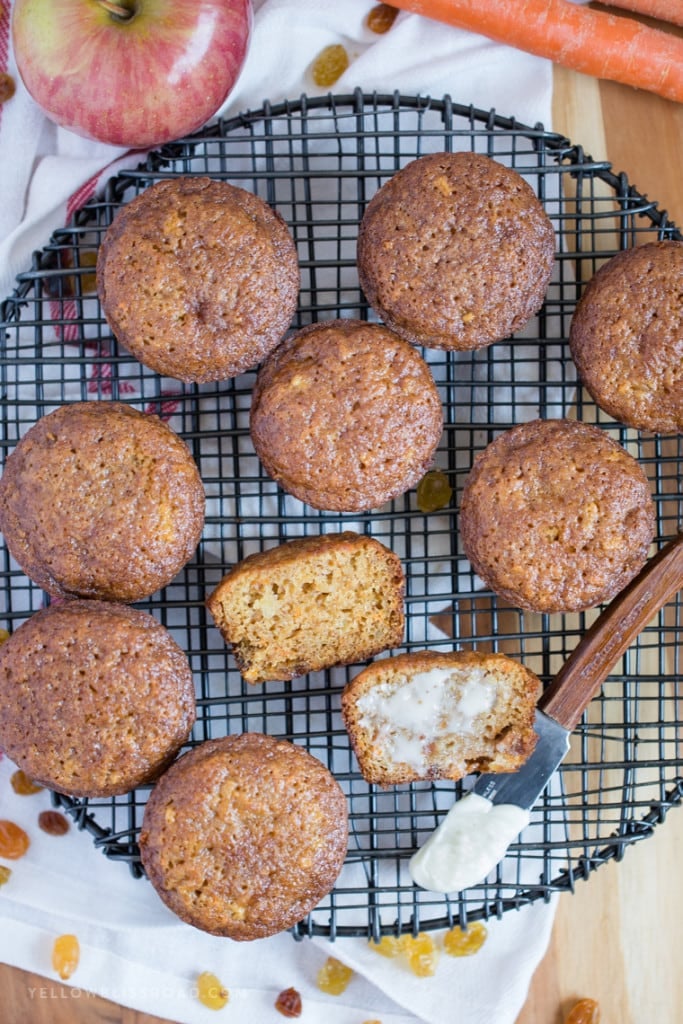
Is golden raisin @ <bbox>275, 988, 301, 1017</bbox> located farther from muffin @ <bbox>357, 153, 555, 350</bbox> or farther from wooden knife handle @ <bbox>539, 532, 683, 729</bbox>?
muffin @ <bbox>357, 153, 555, 350</bbox>

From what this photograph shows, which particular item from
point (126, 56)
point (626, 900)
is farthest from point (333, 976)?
point (126, 56)

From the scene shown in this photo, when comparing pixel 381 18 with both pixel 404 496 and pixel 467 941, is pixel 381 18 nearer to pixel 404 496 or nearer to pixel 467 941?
pixel 404 496

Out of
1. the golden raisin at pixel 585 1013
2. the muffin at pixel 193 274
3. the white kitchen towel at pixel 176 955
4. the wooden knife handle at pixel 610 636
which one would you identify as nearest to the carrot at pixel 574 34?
the muffin at pixel 193 274

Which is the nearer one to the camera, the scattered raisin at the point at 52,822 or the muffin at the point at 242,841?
the muffin at the point at 242,841

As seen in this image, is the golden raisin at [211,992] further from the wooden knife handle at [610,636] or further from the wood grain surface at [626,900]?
the wooden knife handle at [610,636]

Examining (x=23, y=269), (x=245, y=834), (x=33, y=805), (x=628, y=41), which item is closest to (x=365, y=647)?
(x=245, y=834)

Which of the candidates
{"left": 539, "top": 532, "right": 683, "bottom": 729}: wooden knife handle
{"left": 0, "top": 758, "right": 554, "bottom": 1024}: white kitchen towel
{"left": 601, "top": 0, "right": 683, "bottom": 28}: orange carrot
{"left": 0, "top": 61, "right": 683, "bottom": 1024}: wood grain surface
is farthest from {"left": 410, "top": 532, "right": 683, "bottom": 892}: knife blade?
{"left": 601, "top": 0, "right": 683, "bottom": 28}: orange carrot
